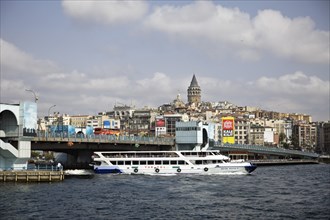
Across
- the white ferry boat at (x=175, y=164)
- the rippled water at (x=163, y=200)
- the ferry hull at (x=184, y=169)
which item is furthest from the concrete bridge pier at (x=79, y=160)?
the rippled water at (x=163, y=200)

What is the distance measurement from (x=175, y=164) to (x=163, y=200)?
1696 inches

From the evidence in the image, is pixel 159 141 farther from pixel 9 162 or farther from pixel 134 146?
→ pixel 9 162

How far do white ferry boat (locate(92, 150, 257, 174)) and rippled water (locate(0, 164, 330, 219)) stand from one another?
20.2 meters

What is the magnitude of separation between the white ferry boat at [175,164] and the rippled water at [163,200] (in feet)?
66.2

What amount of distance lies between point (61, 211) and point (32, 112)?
3503 centimetres

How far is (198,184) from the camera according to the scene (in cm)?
7788

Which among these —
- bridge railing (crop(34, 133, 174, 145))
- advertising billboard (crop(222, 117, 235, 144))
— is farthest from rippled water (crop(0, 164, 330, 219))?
advertising billboard (crop(222, 117, 235, 144))

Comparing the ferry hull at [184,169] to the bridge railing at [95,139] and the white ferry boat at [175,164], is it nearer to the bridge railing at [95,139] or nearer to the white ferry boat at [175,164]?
the white ferry boat at [175,164]

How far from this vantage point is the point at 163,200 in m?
58.5

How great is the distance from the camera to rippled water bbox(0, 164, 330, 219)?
157 feet

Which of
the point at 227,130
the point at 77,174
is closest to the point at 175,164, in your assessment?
the point at 77,174

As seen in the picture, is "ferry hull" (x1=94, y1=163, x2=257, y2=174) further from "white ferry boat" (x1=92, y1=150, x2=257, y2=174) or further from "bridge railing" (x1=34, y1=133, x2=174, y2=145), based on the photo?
"bridge railing" (x1=34, y1=133, x2=174, y2=145)

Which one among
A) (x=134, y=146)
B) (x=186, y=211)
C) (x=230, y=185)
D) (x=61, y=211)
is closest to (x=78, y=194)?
(x=61, y=211)

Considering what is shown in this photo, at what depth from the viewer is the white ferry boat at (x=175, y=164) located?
99.9m
